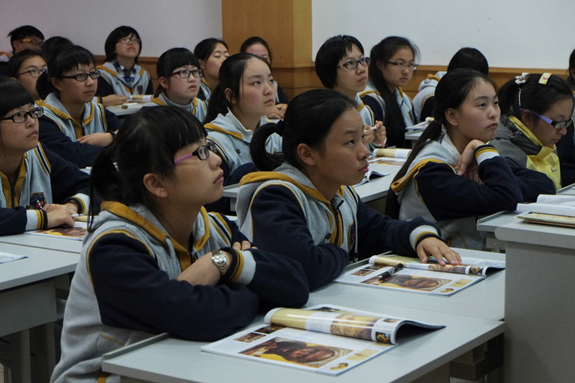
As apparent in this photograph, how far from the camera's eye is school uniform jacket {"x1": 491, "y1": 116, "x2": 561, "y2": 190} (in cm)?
313

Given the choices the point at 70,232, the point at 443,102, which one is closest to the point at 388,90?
the point at 443,102

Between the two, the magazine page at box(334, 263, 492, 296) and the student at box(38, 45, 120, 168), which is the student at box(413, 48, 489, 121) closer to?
the student at box(38, 45, 120, 168)

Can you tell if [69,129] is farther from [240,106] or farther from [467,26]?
[467,26]

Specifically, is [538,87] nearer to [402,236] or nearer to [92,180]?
[402,236]

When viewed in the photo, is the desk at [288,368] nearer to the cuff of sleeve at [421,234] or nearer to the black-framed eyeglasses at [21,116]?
the cuff of sleeve at [421,234]

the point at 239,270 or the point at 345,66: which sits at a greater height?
the point at 345,66

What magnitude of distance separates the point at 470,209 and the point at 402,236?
0.62 meters

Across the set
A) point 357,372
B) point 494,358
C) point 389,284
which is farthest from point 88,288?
point 494,358

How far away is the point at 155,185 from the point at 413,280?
0.69 meters

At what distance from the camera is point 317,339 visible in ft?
4.83

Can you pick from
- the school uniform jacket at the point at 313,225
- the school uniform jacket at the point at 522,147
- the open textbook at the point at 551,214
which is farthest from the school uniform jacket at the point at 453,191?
the open textbook at the point at 551,214

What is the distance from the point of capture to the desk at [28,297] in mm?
2006

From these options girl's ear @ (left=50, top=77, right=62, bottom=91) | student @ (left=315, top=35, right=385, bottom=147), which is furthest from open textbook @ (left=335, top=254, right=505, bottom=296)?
student @ (left=315, top=35, right=385, bottom=147)

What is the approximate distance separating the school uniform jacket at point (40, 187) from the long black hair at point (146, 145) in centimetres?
106
